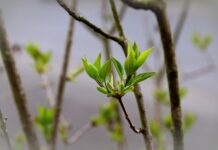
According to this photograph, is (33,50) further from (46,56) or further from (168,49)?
(168,49)

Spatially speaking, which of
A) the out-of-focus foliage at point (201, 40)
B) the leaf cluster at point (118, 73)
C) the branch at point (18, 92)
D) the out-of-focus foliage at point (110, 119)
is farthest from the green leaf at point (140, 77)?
the out-of-focus foliage at point (201, 40)

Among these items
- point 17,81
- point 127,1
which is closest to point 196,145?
point 17,81

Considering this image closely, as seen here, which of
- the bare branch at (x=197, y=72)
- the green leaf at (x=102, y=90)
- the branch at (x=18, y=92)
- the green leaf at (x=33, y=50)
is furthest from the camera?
the bare branch at (x=197, y=72)

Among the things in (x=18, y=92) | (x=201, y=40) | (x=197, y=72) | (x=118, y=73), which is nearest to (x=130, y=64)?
(x=118, y=73)

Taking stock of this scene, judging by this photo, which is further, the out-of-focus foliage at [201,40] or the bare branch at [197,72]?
the bare branch at [197,72]

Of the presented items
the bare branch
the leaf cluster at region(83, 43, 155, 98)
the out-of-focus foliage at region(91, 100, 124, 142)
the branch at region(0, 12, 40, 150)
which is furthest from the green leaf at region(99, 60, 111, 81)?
the bare branch

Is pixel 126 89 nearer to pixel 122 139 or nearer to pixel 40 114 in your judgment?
pixel 40 114

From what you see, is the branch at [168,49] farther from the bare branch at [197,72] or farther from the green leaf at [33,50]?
the bare branch at [197,72]
